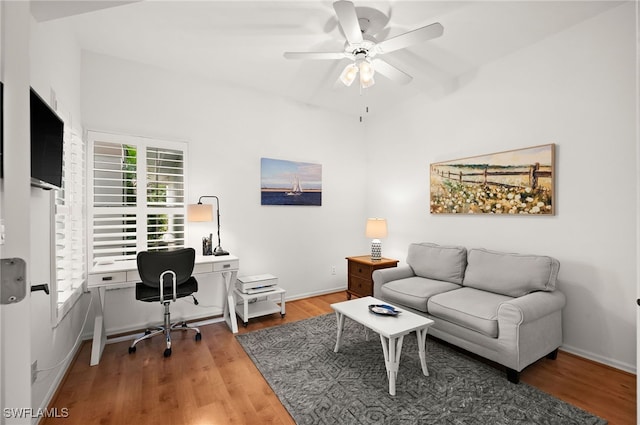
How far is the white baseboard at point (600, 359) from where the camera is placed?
2314 mm

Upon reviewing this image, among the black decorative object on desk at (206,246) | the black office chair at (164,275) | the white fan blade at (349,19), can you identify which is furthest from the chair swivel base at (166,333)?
the white fan blade at (349,19)

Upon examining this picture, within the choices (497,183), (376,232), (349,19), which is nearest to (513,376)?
(497,183)

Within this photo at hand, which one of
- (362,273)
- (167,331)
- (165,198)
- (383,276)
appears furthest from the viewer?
(362,273)

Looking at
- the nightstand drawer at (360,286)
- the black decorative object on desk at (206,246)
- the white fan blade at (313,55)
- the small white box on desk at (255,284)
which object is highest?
the white fan blade at (313,55)

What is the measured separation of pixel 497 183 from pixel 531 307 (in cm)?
137

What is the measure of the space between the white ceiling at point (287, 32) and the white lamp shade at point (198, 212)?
4.95ft

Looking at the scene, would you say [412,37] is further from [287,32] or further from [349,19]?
[287,32]

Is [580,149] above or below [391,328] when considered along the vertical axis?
above

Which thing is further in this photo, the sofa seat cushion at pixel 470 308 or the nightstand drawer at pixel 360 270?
the nightstand drawer at pixel 360 270

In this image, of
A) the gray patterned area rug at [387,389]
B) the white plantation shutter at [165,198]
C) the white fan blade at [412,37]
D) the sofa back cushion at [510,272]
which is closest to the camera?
the gray patterned area rug at [387,389]

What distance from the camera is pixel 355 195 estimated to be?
4793 millimetres

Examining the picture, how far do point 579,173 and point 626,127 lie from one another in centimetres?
43

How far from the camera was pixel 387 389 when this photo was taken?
6.90 feet

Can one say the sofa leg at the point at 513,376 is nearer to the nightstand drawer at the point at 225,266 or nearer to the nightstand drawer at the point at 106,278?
the nightstand drawer at the point at 225,266
